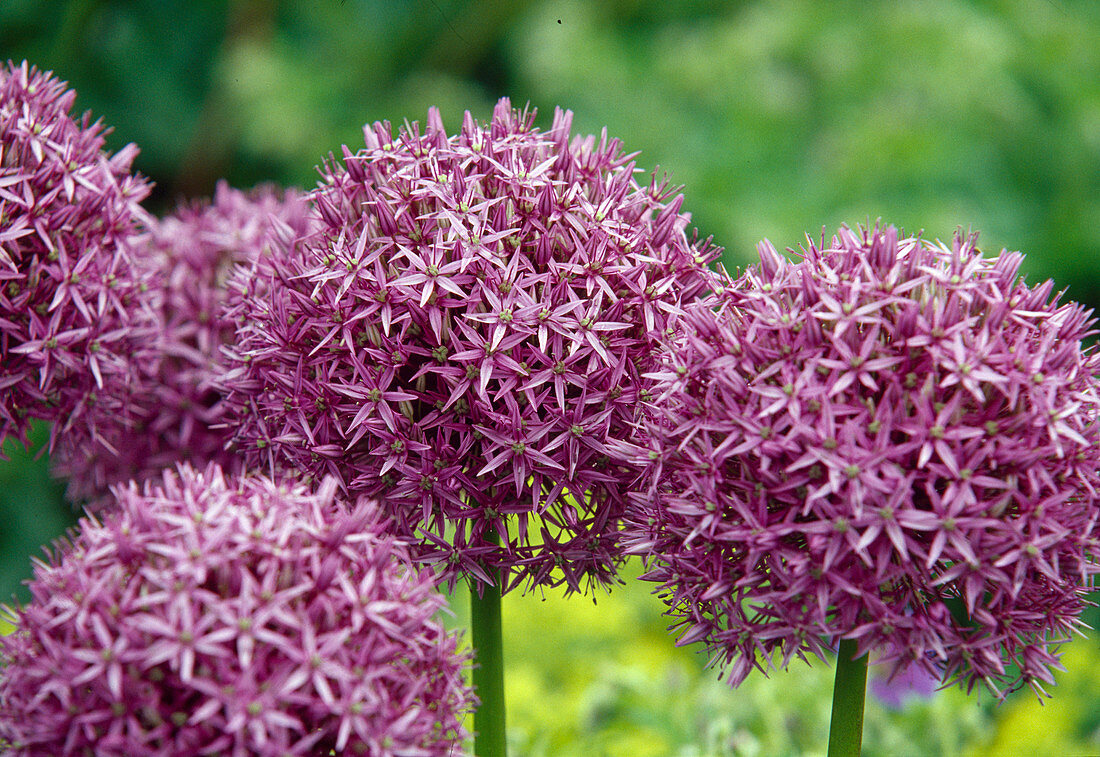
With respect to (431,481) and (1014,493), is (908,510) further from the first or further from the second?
(431,481)

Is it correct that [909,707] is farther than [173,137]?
No

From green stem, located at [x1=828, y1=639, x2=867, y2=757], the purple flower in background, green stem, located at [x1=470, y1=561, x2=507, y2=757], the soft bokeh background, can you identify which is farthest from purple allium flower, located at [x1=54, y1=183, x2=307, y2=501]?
the soft bokeh background

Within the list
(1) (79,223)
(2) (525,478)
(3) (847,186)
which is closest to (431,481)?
(2) (525,478)

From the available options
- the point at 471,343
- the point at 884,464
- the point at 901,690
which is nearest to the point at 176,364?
the point at 471,343

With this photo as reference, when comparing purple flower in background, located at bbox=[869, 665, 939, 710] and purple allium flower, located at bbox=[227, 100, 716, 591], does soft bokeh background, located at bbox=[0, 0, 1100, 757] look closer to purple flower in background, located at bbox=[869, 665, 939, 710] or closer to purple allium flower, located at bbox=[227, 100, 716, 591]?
purple flower in background, located at bbox=[869, 665, 939, 710]

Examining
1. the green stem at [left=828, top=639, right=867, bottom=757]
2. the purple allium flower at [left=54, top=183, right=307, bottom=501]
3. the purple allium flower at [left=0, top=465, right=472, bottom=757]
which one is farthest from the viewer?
the purple allium flower at [left=54, top=183, right=307, bottom=501]

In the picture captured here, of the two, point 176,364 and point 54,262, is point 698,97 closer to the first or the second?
point 176,364
